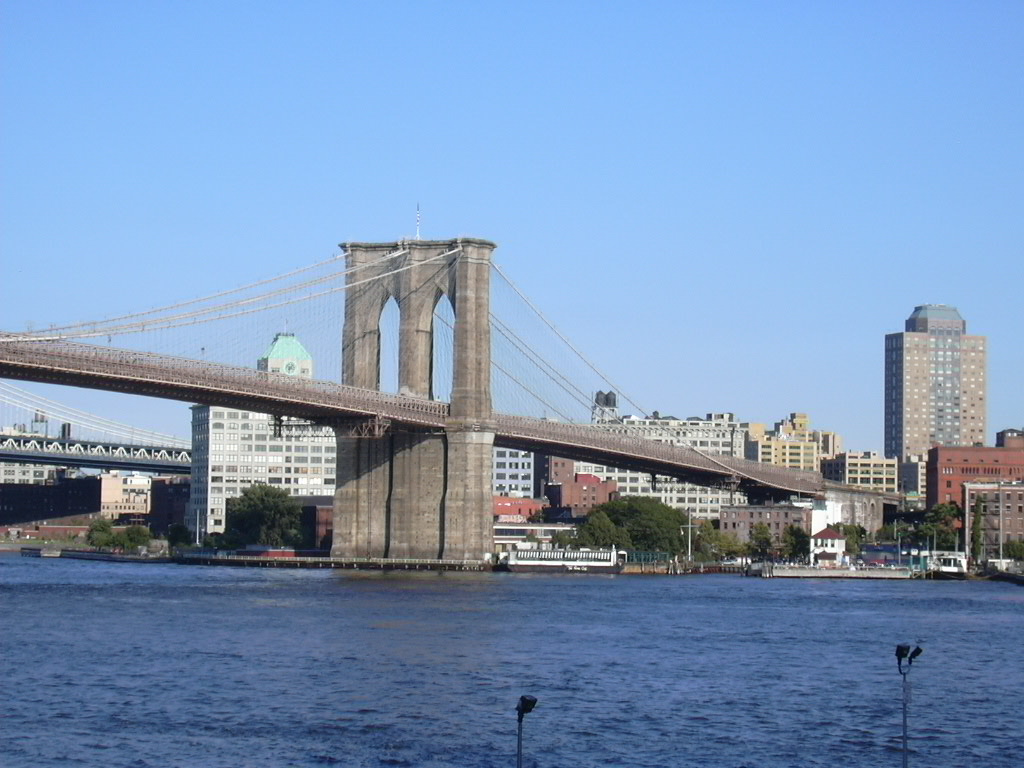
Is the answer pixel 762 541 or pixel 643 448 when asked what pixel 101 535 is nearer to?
pixel 762 541

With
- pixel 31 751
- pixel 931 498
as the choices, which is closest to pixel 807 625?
pixel 31 751

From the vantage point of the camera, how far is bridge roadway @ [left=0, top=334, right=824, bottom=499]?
213 ft

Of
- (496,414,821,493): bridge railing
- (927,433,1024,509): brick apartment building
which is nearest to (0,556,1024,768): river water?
(496,414,821,493): bridge railing

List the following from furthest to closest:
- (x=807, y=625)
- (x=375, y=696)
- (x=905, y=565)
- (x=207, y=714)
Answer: (x=905, y=565)
(x=807, y=625)
(x=375, y=696)
(x=207, y=714)

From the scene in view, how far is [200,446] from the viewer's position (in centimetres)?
13750

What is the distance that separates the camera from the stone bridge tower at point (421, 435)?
83.1 meters

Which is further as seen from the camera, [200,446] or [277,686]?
[200,446]

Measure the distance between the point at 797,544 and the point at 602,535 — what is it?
46.3 ft

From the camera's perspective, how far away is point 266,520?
364 ft

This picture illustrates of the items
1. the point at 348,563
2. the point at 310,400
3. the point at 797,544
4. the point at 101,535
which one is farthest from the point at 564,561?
Result: the point at 101,535

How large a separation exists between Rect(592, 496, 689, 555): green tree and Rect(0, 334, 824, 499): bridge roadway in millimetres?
2972

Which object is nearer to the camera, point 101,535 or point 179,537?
point 179,537

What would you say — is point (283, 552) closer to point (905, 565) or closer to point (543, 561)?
point (543, 561)

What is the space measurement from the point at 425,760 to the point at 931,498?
111 metres
